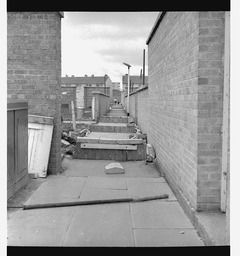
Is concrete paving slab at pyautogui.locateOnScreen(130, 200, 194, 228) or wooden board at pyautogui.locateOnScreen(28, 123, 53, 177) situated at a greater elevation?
wooden board at pyautogui.locateOnScreen(28, 123, 53, 177)

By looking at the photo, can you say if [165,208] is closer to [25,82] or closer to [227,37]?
[227,37]

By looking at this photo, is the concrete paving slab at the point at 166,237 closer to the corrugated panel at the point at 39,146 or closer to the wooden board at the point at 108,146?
the corrugated panel at the point at 39,146

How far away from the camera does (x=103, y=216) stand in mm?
4523

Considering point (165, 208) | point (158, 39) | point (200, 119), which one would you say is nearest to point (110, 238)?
point (165, 208)

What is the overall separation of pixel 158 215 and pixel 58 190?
6.55ft

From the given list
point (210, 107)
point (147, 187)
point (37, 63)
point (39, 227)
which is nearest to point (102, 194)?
point (147, 187)

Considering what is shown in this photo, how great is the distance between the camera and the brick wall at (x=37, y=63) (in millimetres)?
6840

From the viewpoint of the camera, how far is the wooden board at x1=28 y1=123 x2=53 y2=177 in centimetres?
680

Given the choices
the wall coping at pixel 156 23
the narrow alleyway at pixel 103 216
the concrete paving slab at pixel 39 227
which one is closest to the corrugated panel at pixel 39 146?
the narrow alleyway at pixel 103 216

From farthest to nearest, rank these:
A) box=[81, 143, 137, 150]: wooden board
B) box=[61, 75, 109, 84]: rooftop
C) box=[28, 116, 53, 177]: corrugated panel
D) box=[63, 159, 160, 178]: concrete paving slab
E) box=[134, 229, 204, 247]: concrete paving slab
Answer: box=[61, 75, 109, 84]: rooftop → box=[81, 143, 137, 150]: wooden board → box=[63, 159, 160, 178]: concrete paving slab → box=[28, 116, 53, 177]: corrugated panel → box=[134, 229, 204, 247]: concrete paving slab

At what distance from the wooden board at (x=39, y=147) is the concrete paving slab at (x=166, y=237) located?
3.32 metres

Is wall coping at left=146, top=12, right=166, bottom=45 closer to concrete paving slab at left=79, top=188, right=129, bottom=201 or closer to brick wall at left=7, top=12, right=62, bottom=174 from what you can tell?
brick wall at left=7, top=12, right=62, bottom=174

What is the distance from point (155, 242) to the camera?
12.3ft

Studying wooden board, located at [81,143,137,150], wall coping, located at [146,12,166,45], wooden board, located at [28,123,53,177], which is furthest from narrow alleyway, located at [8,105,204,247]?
wall coping, located at [146,12,166,45]
